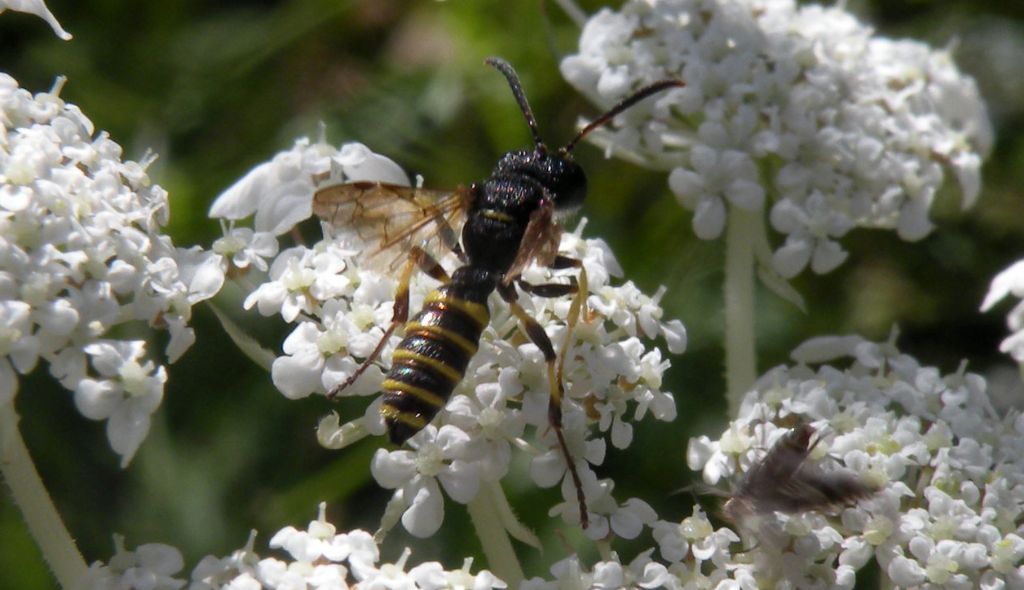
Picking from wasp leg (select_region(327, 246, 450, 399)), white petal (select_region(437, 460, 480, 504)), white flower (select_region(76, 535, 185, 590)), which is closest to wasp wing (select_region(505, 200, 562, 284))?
wasp leg (select_region(327, 246, 450, 399))

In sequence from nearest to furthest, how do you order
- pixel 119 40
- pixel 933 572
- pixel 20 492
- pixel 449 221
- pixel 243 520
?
1. pixel 20 492
2. pixel 933 572
3. pixel 449 221
4. pixel 243 520
5. pixel 119 40

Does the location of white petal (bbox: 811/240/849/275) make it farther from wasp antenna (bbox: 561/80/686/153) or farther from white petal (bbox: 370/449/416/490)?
white petal (bbox: 370/449/416/490)

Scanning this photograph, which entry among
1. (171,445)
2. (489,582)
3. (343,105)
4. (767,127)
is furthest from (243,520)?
(767,127)

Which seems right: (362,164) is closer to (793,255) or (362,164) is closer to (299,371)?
(299,371)

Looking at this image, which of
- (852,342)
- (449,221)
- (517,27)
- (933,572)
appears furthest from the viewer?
(517,27)

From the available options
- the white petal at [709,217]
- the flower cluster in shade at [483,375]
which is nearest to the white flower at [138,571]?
the flower cluster in shade at [483,375]

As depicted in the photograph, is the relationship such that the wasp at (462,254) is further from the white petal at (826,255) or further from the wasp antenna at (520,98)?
the white petal at (826,255)

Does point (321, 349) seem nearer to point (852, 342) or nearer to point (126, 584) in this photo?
point (126, 584)
